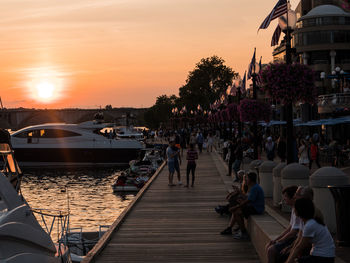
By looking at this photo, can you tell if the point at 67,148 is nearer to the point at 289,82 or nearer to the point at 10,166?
the point at 289,82

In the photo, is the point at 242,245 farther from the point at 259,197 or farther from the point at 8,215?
the point at 8,215

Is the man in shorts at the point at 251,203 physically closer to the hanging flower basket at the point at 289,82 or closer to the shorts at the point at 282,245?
the hanging flower basket at the point at 289,82

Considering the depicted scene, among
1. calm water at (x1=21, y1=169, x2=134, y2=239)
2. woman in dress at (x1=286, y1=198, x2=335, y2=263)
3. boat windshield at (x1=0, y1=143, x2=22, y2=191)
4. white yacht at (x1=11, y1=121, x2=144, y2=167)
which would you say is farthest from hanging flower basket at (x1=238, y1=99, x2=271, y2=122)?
white yacht at (x1=11, y1=121, x2=144, y2=167)

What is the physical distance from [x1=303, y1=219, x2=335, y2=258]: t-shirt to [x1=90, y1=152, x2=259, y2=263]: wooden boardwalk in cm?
440

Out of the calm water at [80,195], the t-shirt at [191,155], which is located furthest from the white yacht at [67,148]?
the t-shirt at [191,155]

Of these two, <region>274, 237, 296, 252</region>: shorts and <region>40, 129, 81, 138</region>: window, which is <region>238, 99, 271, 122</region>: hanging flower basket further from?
<region>40, 129, 81, 138</region>: window

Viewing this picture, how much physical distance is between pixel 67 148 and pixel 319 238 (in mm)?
50462

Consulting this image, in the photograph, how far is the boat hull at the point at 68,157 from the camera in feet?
184

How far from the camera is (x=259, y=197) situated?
13.4 meters

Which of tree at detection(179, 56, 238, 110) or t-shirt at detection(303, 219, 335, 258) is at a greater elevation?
tree at detection(179, 56, 238, 110)

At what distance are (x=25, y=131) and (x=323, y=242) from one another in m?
51.9

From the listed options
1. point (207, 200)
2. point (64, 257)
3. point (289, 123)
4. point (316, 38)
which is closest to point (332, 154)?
point (207, 200)

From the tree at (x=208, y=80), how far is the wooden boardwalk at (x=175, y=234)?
11992cm

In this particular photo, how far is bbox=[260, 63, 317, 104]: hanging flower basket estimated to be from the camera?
16734 mm
